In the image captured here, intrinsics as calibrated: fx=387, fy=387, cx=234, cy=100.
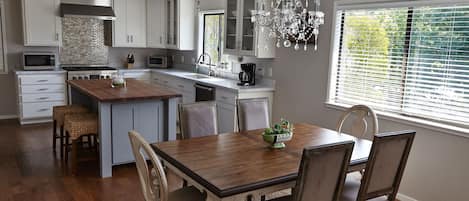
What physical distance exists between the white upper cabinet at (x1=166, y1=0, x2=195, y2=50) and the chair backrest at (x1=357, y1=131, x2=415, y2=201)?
4.84 metres

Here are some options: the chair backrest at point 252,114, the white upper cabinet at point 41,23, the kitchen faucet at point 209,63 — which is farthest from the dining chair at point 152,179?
the white upper cabinet at point 41,23

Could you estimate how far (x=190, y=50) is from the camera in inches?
274

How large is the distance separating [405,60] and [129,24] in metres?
5.06

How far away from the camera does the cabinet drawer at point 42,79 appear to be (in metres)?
6.04

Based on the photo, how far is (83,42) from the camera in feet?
23.0

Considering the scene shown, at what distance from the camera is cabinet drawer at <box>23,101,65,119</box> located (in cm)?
615

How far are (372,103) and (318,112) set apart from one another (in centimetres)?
68

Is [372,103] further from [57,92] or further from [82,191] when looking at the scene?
[57,92]

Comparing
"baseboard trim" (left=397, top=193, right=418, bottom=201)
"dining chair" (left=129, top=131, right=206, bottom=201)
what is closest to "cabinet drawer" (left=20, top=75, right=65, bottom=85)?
"dining chair" (left=129, top=131, right=206, bottom=201)

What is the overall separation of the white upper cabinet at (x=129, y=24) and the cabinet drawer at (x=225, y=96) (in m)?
2.74

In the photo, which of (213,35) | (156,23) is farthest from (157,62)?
(213,35)

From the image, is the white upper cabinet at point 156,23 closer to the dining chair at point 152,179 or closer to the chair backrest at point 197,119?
the chair backrest at point 197,119

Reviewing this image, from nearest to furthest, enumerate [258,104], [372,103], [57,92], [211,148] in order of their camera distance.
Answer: [211,148] → [258,104] → [372,103] → [57,92]

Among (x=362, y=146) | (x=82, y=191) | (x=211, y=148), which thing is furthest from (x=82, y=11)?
(x=362, y=146)
